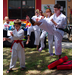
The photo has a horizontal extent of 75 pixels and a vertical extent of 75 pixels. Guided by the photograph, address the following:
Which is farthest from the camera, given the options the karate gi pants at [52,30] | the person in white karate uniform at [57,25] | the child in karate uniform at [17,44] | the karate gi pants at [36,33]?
the karate gi pants at [36,33]

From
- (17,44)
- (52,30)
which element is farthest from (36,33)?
(17,44)

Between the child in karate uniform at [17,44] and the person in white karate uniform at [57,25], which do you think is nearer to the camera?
the child in karate uniform at [17,44]

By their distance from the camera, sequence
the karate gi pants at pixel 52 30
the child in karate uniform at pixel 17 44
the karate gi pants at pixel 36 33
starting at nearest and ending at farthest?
1. the child in karate uniform at pixel 17 44
2. the karate gi pants at pixel 52 30
3. the karate gi pants at pixel 36 33

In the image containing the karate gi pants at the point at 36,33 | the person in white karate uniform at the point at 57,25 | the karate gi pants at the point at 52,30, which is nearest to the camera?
the karate gi pants at the point at 52,30

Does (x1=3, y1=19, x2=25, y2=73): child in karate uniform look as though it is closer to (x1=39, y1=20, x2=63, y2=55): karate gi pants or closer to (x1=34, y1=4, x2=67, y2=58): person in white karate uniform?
(x1=39, y1=20, x2=63, y2=55): karate gi pants

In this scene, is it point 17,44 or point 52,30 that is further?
point 52,30

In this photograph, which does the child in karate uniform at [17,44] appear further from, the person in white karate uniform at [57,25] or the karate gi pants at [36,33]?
the karate gi pants at [36,33]

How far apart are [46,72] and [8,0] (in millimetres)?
11132

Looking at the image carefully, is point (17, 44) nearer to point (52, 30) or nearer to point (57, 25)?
point (52, 30)

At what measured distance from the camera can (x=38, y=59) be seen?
5586 mm

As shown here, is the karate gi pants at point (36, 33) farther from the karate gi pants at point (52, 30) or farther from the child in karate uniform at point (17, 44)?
the child in karate uniform at point (17, 44)

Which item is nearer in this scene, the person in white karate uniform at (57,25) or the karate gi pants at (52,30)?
the karate gi pants at (52,30)

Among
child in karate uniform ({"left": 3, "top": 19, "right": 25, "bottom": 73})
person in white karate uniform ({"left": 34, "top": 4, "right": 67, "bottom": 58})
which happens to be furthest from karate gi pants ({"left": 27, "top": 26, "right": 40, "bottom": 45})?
child in karate uniform ({"left": 3, "top": 19, "right": 25, "bottom": 73})

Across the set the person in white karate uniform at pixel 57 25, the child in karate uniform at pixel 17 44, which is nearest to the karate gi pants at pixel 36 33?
the person in white karate uniform at pixel 57 25
